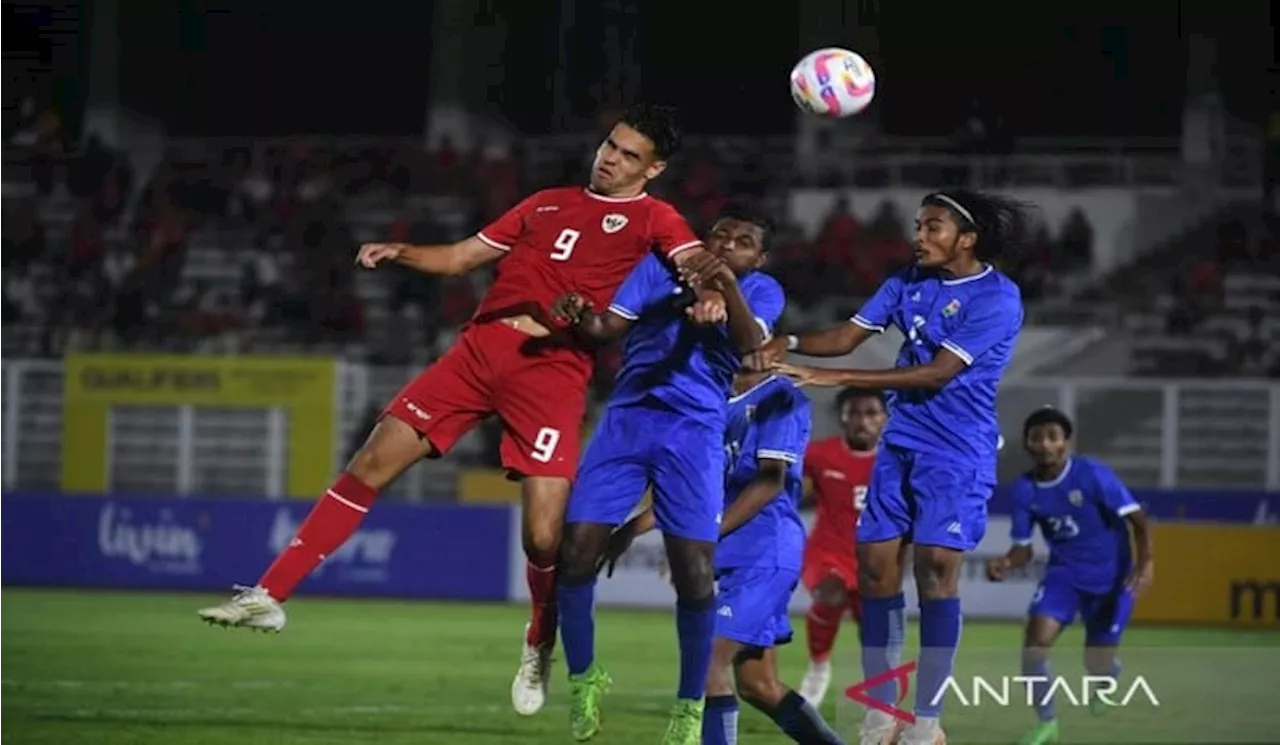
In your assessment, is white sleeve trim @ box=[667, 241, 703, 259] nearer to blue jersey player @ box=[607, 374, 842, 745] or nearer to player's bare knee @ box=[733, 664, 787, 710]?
blue jersey player @ box=[607, 374, 842, 745]

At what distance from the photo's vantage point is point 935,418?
10.5 meters

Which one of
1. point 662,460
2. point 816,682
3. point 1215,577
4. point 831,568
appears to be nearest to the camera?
point 662,460

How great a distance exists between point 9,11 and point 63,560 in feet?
34.2

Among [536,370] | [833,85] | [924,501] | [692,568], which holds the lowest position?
[692,568]

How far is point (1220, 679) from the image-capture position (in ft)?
A: 35.1

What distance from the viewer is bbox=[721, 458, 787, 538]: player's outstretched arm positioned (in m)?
10.1

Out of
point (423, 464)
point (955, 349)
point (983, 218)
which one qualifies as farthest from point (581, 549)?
point (423, 464)

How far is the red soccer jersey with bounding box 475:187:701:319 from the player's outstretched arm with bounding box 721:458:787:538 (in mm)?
1030

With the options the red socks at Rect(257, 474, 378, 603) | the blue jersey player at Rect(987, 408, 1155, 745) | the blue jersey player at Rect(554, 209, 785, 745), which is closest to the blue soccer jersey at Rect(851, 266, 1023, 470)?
the blue jersey player at Rect(554, 209, 785, 745)

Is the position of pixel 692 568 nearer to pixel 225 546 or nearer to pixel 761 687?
pixel 761 687

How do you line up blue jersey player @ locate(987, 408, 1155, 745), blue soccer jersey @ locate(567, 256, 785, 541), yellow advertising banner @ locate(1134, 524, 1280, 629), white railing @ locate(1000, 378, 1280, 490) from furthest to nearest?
white railing @ locate(1000, 378, 1280, 490)
yellow advertising banner @ locate(1134, 524, 1280, 629)
blue jersey player @ locate(987, 408, 1155, 745)
blue soccer jersey @ locate(567, 256, 785, 541)

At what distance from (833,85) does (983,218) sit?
3.19ft

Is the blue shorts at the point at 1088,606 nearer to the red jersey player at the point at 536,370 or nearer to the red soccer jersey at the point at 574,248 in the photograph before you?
the red jersey player at the point at 536,370

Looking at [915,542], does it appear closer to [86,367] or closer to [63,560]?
[63,560]
